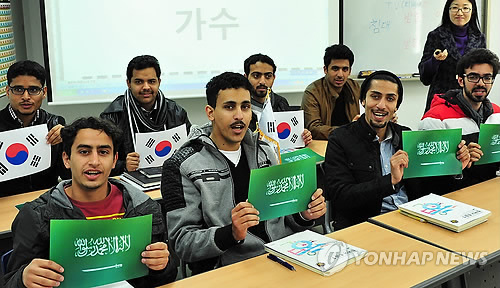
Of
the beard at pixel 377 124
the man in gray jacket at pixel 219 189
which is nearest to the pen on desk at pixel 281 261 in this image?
the man in gray jacket at pixel 219 189

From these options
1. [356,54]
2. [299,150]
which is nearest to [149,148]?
[299,150]

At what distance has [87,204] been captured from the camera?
1.75 meters

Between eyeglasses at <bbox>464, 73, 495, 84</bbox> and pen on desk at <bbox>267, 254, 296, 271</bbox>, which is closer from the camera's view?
pen on desk at <bbox>267, 254, 296, 271</bbox>

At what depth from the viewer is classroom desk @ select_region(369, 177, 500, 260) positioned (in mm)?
1858

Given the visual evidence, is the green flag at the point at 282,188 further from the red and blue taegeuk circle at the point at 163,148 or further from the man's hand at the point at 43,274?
the red and blue taegeuk circle at the point at 163,148

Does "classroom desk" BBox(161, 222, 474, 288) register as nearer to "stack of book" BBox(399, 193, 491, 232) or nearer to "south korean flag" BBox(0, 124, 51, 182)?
"stack of book" BBox(399, 193, 491, 232)

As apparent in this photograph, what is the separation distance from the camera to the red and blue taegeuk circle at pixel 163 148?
3020 millimetres

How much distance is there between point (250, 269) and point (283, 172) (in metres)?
0.37

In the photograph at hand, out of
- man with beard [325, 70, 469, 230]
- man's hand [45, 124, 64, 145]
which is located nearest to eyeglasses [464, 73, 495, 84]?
man with beard [325, 70, 469, 230]

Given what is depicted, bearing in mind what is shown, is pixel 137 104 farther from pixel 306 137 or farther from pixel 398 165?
pixel 398 165

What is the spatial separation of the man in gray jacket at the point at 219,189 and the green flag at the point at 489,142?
116cm

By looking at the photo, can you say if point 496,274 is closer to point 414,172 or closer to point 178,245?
point 414,172

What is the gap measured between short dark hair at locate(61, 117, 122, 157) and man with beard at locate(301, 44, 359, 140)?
2402 mm

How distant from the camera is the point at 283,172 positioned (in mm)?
1860
